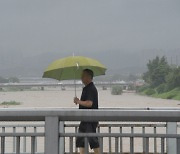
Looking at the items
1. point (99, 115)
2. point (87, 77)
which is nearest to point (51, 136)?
point (99, 115)

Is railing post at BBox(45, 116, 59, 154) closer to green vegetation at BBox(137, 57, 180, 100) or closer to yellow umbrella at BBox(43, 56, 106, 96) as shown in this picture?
yellow umbrella at BBox(43, 56, 106, 96)

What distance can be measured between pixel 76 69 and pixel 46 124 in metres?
2.56

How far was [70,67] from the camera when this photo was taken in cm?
530

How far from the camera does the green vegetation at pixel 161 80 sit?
103m

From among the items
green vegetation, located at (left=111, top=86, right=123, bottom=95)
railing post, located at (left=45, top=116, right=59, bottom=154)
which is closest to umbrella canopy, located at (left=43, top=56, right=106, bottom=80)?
railing post, located at (left=45, top=116, right=59, bottom=154)

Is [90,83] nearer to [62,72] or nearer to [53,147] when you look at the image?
[62,72]

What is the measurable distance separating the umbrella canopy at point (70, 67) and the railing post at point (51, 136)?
7.19 feet

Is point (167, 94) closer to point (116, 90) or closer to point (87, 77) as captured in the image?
point (116, 90)

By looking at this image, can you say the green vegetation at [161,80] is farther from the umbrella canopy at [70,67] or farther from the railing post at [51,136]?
the railing post at [51,136]

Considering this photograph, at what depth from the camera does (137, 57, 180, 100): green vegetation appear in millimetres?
103125

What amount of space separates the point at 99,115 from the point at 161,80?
11538cm

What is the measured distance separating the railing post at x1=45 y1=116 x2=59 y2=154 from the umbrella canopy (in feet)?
7.19

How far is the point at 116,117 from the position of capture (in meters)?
2.87

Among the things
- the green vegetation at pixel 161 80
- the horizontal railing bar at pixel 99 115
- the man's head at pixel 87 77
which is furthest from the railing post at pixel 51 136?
the green vegetation at pixel 161 80
